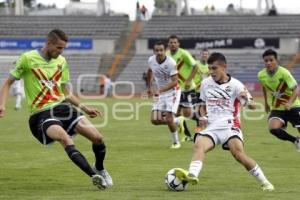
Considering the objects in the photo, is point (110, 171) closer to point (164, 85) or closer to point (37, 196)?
point (37, 196)

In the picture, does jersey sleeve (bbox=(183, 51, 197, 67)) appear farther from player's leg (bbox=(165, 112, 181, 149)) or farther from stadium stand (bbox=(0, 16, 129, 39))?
stadium stand (bbox=(0, 16, 129, 39))

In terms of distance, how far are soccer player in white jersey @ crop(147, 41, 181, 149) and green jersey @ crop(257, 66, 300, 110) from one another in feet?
7.57

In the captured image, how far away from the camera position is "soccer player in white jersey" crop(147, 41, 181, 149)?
15.6m

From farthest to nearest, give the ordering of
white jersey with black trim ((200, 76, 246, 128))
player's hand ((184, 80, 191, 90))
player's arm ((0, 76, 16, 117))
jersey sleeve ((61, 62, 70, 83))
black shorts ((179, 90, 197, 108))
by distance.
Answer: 1. black shorts ((179, 90, 197, 108))
2. player's hand ((184, 80, 191, 90))
3. jersey sleeve ((61, 62, 70, 83))
4. white jersey with black trim ((200, 76, 246, 128))
5. player's arm ((0, 76, 16, 117))

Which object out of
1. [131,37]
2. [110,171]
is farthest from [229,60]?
[110,171]

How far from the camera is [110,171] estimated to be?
38.5 feet

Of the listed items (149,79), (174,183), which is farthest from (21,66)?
(149,79)

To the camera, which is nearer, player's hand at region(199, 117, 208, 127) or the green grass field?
the green grass field

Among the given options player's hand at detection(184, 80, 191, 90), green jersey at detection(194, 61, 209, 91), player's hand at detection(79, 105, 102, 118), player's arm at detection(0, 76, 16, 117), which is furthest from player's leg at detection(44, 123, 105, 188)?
green jersey at detection(194, 61, 209, 91)

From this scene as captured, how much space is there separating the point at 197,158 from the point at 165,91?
652 cm

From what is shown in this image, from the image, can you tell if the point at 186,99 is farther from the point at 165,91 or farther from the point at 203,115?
the point at 203,115

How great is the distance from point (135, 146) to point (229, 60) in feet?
114

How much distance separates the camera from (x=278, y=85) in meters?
13.8

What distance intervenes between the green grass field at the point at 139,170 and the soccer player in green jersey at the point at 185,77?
820 mm
